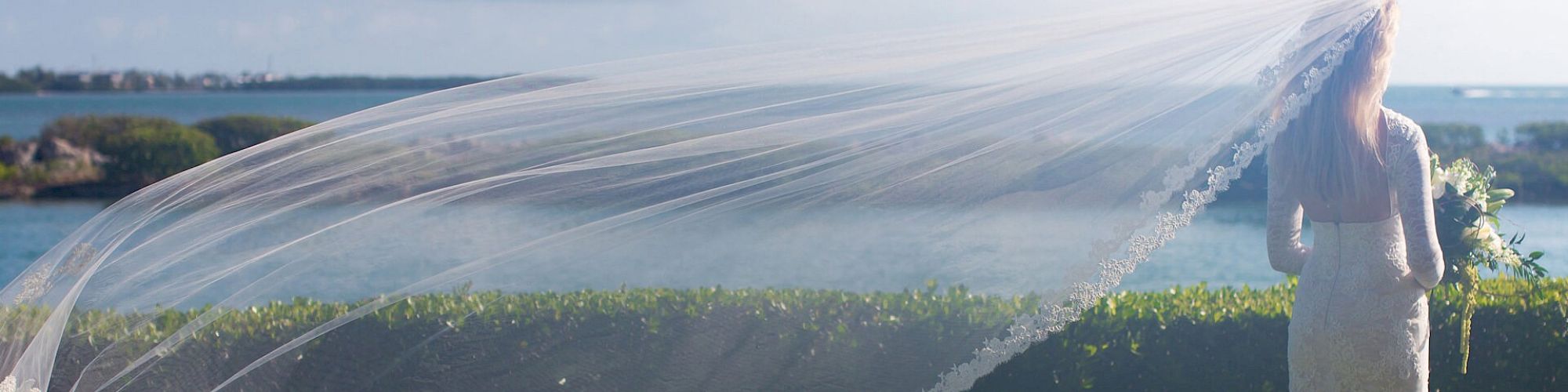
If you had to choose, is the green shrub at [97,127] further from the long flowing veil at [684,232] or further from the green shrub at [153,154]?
the long flowing veil at [684,232]

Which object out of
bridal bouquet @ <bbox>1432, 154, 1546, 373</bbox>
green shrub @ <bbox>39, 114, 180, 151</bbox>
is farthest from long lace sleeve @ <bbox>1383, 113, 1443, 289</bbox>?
green shrub @ <bbox>39, 114, 180, 151</bbox>

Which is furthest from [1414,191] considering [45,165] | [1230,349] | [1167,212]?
[45,165]

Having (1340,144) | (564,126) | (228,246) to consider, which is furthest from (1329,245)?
(228,246)

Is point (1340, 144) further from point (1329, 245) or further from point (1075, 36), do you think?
point (1075, 36)

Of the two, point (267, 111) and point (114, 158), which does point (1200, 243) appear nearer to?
point (114, 158)

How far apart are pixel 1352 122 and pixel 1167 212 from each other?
536mm

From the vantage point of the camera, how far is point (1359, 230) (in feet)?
9.44

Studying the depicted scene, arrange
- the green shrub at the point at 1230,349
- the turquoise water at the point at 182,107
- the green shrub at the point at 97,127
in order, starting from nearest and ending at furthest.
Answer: the green shrub at the point at 1230,349
the green shrub at the point at 97,127
the turquoise water at the point at 182,107

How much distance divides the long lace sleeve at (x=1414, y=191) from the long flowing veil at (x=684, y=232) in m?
0.27

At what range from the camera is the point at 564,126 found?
320 centimetres

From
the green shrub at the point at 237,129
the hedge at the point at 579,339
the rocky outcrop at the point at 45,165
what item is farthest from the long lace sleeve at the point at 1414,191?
the green shrub at the point at 237,129

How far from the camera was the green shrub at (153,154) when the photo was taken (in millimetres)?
19188

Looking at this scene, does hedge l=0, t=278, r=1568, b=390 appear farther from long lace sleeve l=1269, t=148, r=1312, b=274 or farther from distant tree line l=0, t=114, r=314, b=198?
distant tree line l=0, t=114, r=314, b=198

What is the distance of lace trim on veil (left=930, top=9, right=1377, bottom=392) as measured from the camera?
9.48ft
